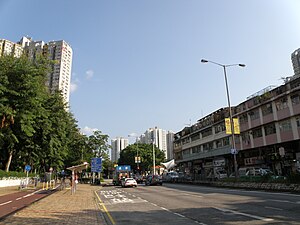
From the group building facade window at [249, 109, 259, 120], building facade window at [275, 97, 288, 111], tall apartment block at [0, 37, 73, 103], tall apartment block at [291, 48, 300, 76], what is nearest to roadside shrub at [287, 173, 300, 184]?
building facade window at [275, 97, 288, 111]

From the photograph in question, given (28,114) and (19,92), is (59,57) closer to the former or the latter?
(28,114)

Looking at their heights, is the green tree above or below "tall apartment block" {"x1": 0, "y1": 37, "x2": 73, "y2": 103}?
below

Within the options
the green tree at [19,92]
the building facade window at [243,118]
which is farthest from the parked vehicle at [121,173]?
the building facade window at [243,118]

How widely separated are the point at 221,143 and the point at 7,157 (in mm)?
37796

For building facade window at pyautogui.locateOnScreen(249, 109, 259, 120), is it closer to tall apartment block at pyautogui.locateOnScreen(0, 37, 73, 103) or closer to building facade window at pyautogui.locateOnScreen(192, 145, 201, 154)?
building facade window at pyautogui.locateOnScreen(192, 145, 201, 154)

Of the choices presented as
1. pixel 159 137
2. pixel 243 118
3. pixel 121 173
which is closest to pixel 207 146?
pixel 243 118

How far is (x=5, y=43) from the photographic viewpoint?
46.9 m

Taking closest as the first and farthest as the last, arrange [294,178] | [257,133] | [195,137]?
[294,178], [257,133], [195,137]

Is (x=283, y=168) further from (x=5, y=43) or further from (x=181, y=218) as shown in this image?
(x=5, y=43)

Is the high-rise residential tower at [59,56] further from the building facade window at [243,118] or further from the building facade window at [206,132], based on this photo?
the building facade window at [243,118]

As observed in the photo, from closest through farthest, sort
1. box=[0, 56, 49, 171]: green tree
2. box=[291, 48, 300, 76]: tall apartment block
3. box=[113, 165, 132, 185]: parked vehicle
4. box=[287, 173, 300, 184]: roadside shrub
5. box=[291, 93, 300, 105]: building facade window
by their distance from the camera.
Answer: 1. box=[287, 173, 300, 184]: roadside shrub
2. box=[0, 56, 49, 171]: green tree
3. box=[291, 93, 300, 105]: building facade window
4. box=[113, 165, 132, 185]: parked vehicle
5. box=[291, 48, 300, 76]: tall apartment block

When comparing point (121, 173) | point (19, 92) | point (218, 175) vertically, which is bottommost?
point (218, 175)

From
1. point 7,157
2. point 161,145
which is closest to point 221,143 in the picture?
point 7,157

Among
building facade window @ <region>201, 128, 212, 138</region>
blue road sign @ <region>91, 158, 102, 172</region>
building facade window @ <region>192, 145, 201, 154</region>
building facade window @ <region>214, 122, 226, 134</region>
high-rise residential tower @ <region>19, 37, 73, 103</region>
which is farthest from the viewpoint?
building facade window @ <region>192, 145, 201, 154</region>
